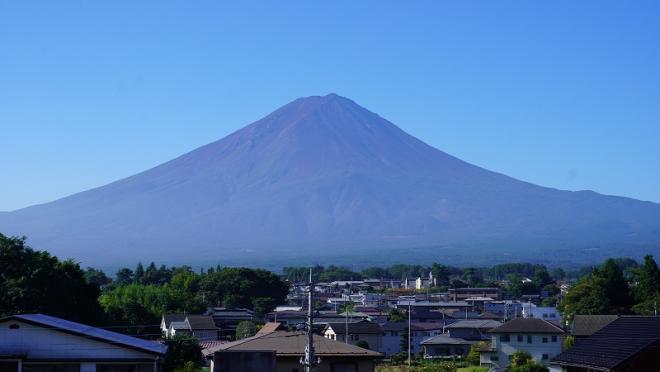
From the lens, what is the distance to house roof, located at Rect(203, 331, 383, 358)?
2350 centimetres

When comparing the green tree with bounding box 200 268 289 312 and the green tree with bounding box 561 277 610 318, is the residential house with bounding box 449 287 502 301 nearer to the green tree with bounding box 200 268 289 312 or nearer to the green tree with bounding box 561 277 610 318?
the green tree with bounding box 200 268 289 312

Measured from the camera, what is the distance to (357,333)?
149ft

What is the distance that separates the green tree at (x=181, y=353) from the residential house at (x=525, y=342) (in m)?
12.2

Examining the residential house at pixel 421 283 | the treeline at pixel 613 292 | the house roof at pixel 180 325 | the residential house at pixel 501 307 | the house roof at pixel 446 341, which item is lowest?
→ the house roof at pixel 446 341

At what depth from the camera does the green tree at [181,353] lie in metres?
27.0

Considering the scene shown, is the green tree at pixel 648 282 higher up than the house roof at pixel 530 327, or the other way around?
the green tree at pixel 648 282

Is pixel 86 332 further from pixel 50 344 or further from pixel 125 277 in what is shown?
pixel 125 277

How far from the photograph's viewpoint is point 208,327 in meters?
47.0

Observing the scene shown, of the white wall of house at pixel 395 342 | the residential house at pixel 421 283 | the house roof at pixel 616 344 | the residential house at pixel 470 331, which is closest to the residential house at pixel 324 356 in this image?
the house roof at pixel 616 344

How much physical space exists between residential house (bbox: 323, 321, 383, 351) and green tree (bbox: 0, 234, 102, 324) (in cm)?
1210

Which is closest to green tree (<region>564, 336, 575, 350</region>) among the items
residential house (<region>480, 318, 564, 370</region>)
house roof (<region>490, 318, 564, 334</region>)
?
residential house (<region>480, 318, 564, 370</region>)

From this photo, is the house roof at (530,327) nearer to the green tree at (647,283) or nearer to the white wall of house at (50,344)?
the green tree at (647,283)

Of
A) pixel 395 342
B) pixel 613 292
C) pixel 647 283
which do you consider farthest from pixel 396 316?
pixel 647 283

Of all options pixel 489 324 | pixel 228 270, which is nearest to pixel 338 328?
pixel 489 324
